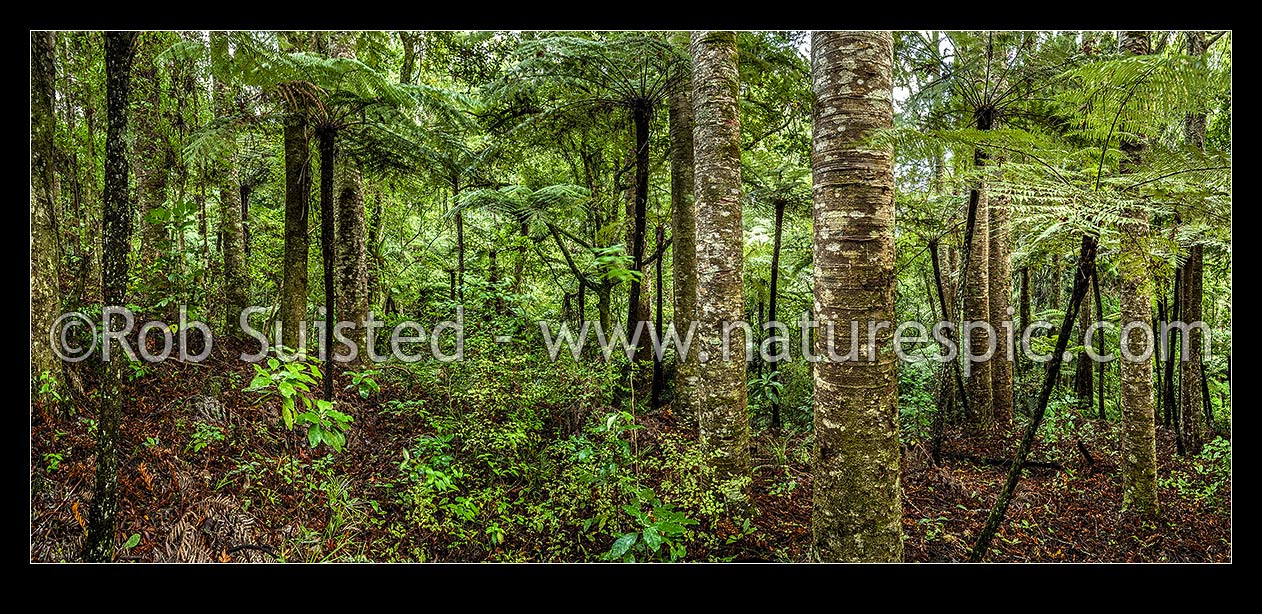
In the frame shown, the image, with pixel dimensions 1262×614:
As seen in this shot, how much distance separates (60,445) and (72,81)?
438 cm

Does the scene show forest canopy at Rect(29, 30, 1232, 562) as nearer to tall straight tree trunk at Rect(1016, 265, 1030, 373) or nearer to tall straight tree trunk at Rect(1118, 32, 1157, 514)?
tall straight tree trunk at Rect(1118, 32, 1157, 514)

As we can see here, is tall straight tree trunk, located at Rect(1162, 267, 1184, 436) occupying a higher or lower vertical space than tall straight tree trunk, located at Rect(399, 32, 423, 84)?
lower

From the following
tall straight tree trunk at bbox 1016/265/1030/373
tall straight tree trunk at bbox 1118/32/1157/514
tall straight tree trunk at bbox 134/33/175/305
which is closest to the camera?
tall straight tree trunk at bbox 1118/32/1157/514

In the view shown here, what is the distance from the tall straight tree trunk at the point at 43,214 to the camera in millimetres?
4398

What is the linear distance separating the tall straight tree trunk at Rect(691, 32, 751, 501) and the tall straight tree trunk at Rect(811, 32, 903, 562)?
1656mm

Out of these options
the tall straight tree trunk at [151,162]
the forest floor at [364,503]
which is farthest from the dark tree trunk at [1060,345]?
the tall straight tree trunk at [151,162]

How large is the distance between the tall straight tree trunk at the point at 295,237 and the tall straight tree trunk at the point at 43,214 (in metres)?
1.78

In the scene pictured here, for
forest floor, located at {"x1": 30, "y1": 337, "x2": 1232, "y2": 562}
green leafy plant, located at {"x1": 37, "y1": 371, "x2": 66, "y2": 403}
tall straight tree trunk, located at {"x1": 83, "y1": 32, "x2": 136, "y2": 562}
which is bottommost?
forest floor, located at {"x1": 30, "y1": 337, "x2": 1232, "y2": 562}

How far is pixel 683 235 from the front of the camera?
22.3 feet

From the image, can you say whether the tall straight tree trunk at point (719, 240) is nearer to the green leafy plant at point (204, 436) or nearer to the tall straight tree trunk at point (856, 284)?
the tall straight tree trunk at point (856, 284)

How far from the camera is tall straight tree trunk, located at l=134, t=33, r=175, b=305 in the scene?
632cm

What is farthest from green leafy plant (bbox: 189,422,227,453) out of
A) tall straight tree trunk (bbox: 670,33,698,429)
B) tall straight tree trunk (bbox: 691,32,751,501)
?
tall straight tree trunk (bbox: 670,33,698,429)

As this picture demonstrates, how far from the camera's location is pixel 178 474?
14.1 feet
